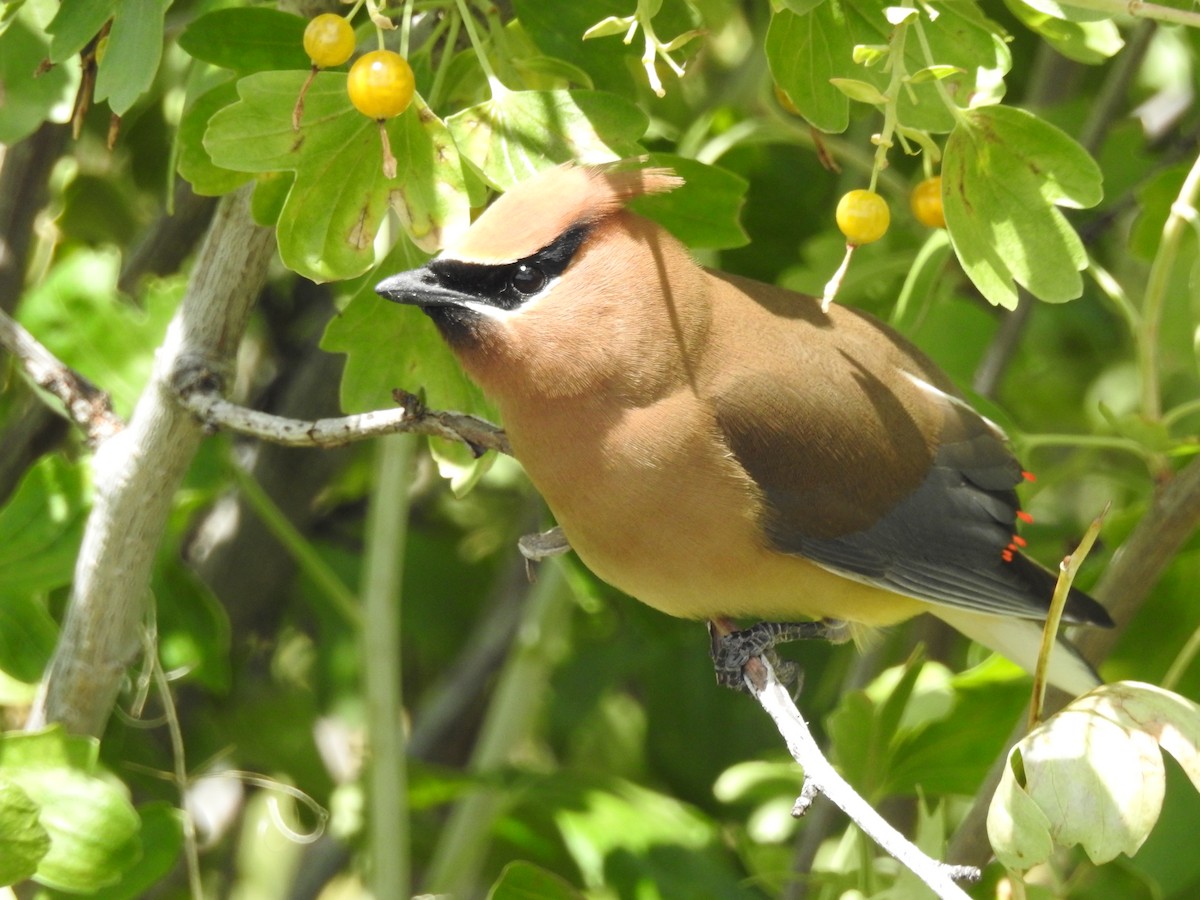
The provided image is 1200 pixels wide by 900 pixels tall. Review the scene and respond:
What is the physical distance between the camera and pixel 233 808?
140 inches

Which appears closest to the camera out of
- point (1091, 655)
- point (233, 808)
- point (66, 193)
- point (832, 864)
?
point (1091, 655)

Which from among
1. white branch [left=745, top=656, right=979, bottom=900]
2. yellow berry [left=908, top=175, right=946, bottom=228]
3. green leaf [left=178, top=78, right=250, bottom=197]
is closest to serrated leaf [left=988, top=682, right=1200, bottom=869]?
white branch [left=745, top=656, right=979, bottom=900]

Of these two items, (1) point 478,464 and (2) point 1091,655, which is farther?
(2) point 1091,655

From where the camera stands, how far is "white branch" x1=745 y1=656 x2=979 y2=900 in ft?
5.18

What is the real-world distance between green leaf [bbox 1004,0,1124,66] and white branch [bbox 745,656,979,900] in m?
0.86

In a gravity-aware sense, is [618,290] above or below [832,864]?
above

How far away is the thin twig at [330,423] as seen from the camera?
6.37 feet

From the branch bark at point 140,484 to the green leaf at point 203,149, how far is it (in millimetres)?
78

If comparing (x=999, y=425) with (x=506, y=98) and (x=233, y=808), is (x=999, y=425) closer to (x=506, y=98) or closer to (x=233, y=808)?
(x=506, y=98)

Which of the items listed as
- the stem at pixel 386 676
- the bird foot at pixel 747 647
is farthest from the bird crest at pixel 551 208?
the bird foot at pixel 747 647

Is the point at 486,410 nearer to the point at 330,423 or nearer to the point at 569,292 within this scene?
the point at 569,292

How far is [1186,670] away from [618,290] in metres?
1.14

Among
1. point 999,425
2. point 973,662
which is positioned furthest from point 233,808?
point 999,425

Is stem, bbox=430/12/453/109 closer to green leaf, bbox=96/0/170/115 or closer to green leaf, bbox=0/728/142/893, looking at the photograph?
green leaf, bbox=96/0/170/115
